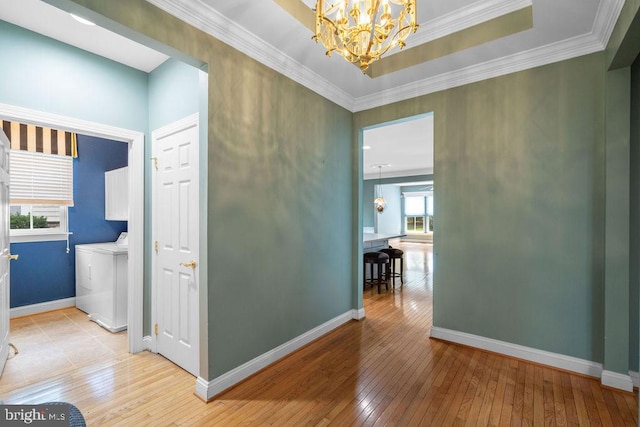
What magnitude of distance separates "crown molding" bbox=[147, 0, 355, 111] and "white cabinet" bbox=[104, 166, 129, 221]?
2.96 m

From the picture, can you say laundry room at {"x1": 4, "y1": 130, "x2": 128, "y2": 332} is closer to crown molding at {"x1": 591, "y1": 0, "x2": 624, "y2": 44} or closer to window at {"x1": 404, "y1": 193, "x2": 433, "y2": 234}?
crown molding at {"x1": 591, "y1": 0, "x2": 624, "y2": 44}

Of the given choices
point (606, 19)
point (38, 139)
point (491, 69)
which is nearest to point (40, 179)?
point (38, 139)

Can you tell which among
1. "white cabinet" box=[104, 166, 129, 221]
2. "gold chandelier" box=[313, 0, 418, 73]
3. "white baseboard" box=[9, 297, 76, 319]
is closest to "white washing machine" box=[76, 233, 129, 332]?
"white baseboard" box=[9, 297, 76, 319]

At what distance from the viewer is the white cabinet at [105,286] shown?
3.45 metres

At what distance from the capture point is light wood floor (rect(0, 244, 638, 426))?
1982 millimetres

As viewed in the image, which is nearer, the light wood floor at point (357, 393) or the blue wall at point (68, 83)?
the light wood floor at point (357, 393)

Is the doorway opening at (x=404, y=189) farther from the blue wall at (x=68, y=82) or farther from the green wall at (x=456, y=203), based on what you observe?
the blue wall at (x=68, y=82)

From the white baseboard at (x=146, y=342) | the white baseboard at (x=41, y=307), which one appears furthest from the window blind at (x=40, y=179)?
the white baseboard at (x=146, y=342)

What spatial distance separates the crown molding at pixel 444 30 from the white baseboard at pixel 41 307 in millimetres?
4562

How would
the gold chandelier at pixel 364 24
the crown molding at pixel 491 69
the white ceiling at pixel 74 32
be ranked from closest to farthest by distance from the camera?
1. the gold chandelier at pixel 364 24
2. the white ceiling at pixel 74 32
3. the crown molding at pixel 491 69

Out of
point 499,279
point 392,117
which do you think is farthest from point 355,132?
point 499,279

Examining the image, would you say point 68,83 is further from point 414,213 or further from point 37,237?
point 414,213

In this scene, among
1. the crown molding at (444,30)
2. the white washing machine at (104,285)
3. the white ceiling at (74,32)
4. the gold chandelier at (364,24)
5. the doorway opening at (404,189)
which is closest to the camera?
the gold chandelier at (364,24)

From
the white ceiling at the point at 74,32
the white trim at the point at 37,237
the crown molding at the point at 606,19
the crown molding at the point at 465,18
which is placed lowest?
the white trim at the point at 37,237
